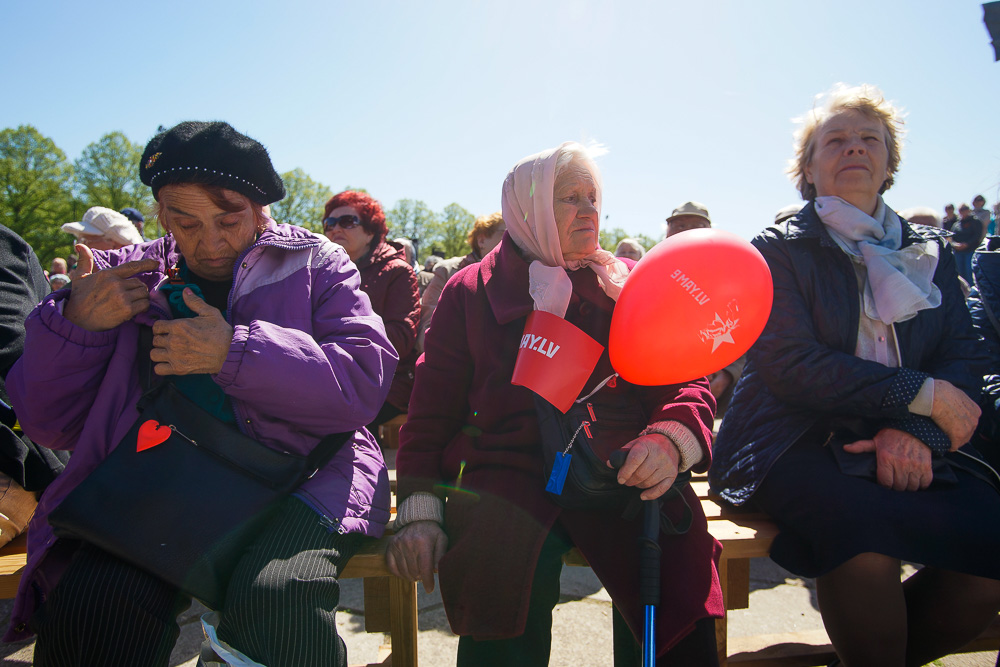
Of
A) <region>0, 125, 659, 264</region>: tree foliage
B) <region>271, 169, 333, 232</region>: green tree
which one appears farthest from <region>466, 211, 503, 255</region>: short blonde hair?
<region>271, 169, 333, 232</region>: green tree

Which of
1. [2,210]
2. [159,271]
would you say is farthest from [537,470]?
[2,210]

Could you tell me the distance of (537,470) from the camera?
1.63 m

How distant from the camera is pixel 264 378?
1.41m

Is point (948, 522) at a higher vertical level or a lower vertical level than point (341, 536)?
higher

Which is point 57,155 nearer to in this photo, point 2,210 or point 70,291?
point 2,210

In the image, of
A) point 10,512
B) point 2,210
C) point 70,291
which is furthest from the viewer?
point 2,210

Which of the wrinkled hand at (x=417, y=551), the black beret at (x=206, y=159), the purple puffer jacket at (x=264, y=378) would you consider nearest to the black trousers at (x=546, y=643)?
the wrinkled hand at (x=417, y=551)

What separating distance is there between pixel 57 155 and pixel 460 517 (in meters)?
32.6

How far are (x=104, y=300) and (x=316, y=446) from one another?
69 cm

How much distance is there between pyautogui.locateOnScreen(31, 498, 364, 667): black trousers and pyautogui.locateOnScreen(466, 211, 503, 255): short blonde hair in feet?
11.3

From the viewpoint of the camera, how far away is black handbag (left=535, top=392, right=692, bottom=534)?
151 centimetres

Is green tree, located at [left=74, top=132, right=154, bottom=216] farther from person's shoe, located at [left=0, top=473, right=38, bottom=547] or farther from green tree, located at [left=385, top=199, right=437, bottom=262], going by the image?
person's shoe, located at [left=0, top=473, right=38, bottom=547]

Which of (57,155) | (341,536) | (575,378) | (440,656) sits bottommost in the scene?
(440,656)

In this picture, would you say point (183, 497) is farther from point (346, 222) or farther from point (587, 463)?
point (346, 222)
